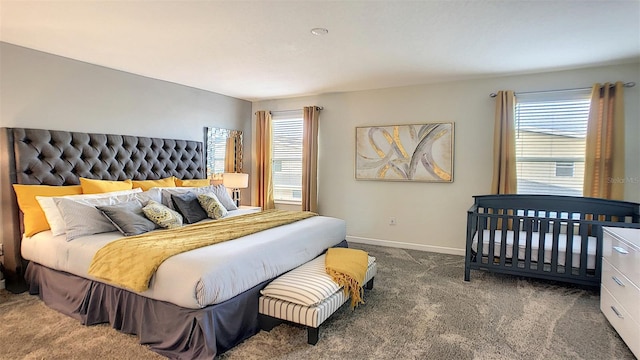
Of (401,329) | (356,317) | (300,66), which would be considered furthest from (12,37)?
(401,329)

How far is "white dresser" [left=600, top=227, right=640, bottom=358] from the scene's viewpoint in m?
2.19

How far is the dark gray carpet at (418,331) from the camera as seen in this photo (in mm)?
2281

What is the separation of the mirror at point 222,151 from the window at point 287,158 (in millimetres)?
609

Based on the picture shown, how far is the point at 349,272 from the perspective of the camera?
2740mm

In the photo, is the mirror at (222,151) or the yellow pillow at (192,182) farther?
the mirror at (222,151)

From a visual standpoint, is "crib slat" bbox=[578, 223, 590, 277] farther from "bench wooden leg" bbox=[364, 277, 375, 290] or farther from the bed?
the bed

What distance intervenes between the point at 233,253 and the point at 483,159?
346cm

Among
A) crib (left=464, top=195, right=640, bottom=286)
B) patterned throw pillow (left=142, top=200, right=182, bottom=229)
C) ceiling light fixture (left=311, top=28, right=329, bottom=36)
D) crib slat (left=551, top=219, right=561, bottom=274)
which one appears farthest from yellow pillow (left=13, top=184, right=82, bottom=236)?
crib slat (left=551, top=219, right=561, bottom=274)

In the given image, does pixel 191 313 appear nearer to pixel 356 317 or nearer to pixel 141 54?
pixel 356 317

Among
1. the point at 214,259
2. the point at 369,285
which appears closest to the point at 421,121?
the point at 369,285

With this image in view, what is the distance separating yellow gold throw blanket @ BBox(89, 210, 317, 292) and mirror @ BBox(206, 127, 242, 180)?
2.20m

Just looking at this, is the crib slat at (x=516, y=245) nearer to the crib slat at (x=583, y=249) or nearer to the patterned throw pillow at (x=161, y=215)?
the crib slat at (x=583, y=249)

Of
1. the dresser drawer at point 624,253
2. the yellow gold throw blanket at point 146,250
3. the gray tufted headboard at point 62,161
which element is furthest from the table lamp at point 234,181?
the dresser drawer at point 624,253

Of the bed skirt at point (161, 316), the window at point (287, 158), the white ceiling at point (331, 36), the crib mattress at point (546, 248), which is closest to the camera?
the bed skirt at point (161, 316)
